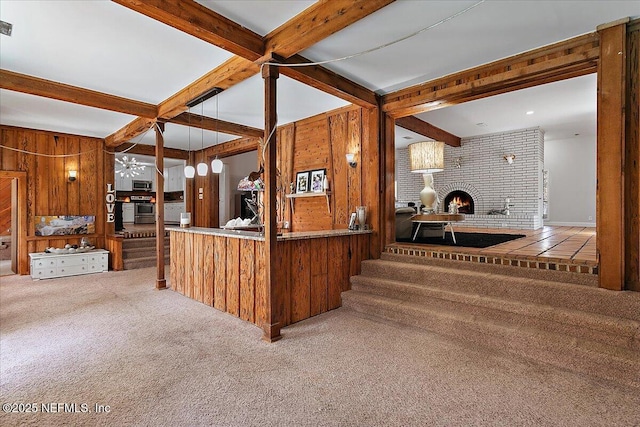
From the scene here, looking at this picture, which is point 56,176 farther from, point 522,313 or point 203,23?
point 522,313

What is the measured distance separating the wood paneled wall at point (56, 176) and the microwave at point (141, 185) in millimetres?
5013

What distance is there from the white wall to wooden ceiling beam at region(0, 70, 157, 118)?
35.4 feet

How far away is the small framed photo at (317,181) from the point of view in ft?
18.3

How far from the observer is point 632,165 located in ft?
8.93

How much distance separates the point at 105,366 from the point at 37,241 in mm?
5537

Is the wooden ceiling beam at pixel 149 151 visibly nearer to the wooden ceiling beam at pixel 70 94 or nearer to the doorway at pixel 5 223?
the doorway at pixel 5 223

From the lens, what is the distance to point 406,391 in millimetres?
2176

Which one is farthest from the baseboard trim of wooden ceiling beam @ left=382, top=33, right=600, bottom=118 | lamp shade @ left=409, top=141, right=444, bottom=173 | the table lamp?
wooden ceiling beam @ left=382, top=33, right=600, bottom=118

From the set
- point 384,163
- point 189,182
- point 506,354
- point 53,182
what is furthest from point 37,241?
point 506,354

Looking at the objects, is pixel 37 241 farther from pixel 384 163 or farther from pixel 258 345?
pixel 384 163

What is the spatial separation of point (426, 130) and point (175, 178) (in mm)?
8657

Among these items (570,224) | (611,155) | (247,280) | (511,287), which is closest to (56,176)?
(247,280)

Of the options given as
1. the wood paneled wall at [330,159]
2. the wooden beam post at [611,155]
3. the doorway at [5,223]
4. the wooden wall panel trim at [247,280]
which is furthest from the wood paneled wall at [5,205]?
the wooden beam post at [611,155]

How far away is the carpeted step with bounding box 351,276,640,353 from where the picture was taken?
2465mm
